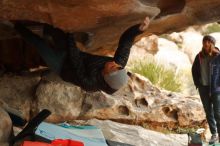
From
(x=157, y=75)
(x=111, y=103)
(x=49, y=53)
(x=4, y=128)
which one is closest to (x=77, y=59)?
(x=49, y=53)

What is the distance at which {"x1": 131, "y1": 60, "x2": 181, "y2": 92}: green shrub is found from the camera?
14523 mm

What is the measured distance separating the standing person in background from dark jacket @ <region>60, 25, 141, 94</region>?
6.55 ft

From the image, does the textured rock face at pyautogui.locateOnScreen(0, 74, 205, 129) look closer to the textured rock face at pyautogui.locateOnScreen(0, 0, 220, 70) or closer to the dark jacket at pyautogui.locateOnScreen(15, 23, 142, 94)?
the textured rock face at pyautogui.locateOnScreen(0, 0, 220, 70)

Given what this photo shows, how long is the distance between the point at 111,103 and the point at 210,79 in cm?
244

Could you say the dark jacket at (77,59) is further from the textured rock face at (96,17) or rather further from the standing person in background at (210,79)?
the standing person in background at (210,79)

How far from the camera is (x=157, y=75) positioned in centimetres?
1459

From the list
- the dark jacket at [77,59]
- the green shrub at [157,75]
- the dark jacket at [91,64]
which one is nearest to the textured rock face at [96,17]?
the dark jacket at [77,59]

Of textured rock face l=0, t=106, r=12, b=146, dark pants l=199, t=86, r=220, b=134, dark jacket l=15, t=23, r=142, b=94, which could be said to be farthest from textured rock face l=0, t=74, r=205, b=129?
dark jacket l=15, t=23, r=142, b=94

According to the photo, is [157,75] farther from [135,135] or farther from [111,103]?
[135,135]

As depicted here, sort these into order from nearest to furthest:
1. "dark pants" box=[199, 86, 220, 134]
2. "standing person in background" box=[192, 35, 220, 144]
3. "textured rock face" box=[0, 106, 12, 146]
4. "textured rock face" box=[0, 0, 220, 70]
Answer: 1. "textured rock face" box=[0, 106, 12, 146]
2. "textured rock face" box=[0, 0, 220, 70]
3. "standing person in background" box=[192, 35, 220, 144]
4. "dark pants" box=[199, 86, 220, 134]

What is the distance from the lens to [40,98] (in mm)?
9375

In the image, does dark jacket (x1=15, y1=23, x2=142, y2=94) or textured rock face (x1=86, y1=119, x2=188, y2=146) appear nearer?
dark jacket (x1=15, y1=23, x2=142, y2=94)

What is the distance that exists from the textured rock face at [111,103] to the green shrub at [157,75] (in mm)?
3219

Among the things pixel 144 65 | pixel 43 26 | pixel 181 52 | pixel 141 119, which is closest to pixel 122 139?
pixel 141 119
